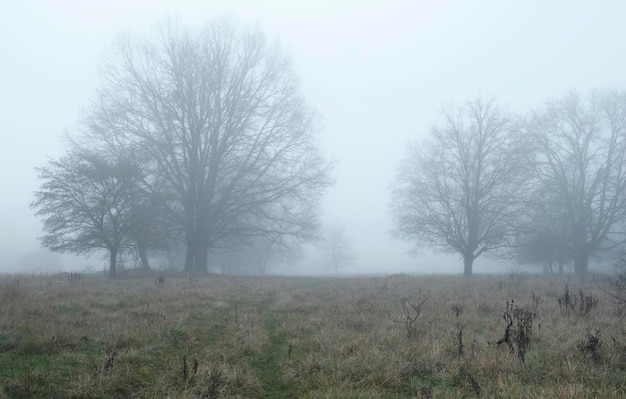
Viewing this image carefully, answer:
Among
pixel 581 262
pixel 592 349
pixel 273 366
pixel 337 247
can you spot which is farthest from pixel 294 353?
pixel 337 247

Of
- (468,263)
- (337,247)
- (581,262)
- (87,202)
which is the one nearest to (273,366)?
Result: (87,202)

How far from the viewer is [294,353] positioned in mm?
5469

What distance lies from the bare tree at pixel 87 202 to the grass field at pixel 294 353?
8369mm

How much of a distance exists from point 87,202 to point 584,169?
29.4 m

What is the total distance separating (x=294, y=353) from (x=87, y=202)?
47.9 ft

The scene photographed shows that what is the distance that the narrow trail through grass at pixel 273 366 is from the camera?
4.22m

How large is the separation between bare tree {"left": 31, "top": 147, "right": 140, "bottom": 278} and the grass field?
8.37m

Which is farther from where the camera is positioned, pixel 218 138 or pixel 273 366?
pixel 218 138

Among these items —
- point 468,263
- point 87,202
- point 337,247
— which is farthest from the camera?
point 337,247

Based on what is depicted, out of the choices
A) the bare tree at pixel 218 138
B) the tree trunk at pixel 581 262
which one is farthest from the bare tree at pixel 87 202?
the tree trunk at pixel 581 262

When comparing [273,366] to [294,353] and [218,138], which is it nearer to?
[294,353]

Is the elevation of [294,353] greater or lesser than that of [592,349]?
lesser

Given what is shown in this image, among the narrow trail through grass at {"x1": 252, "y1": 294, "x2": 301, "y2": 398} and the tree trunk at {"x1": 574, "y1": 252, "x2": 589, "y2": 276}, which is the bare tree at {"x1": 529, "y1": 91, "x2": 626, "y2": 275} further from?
the narrow trail through grass at {"x1": 252, "y1": 294, "x2": 301, "y2": 398}

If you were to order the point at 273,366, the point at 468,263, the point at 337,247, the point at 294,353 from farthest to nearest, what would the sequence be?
1. the point at 337,247
2. the point at 468,263
3. the point at 294,353
4. the point at 273,366
